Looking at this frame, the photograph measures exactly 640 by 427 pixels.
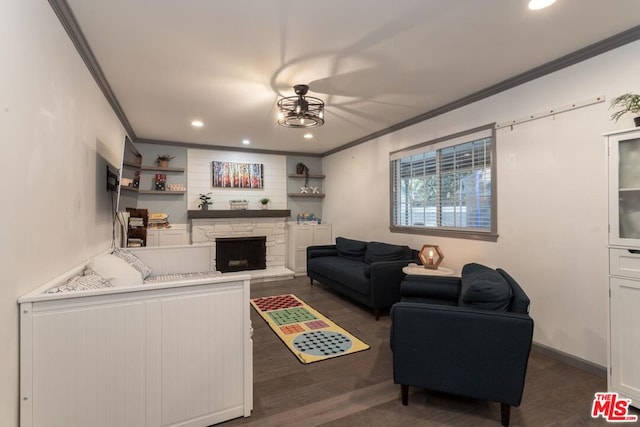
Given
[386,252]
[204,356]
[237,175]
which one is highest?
[237,175]

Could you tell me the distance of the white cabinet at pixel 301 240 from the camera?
6.14 m

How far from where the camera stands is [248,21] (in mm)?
2078

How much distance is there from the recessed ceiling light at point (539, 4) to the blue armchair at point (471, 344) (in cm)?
180

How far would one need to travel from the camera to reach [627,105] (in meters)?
2.22

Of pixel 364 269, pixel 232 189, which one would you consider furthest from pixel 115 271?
pixel 232 189

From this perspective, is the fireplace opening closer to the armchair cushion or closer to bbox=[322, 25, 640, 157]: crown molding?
bbox=[322, 25, 640, 157]: crown molding

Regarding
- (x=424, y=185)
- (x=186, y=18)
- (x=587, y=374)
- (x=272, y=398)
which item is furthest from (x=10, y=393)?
(x=424, y=185)

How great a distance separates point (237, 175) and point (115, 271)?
3755 mm

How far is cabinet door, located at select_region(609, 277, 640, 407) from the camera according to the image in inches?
76.6

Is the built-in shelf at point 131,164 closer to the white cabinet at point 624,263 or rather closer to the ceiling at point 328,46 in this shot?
the ceiling at point 328,46

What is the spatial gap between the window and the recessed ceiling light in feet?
4.68

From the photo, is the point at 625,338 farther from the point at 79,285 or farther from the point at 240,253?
the point at 240,253

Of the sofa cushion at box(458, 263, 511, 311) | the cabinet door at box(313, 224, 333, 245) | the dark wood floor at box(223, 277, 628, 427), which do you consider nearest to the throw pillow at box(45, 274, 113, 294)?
the dark wood floor at box(223, 277, 628, 427)

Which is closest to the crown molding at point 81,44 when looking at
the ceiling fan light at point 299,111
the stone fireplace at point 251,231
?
the ceiling fan light at point 299,111
